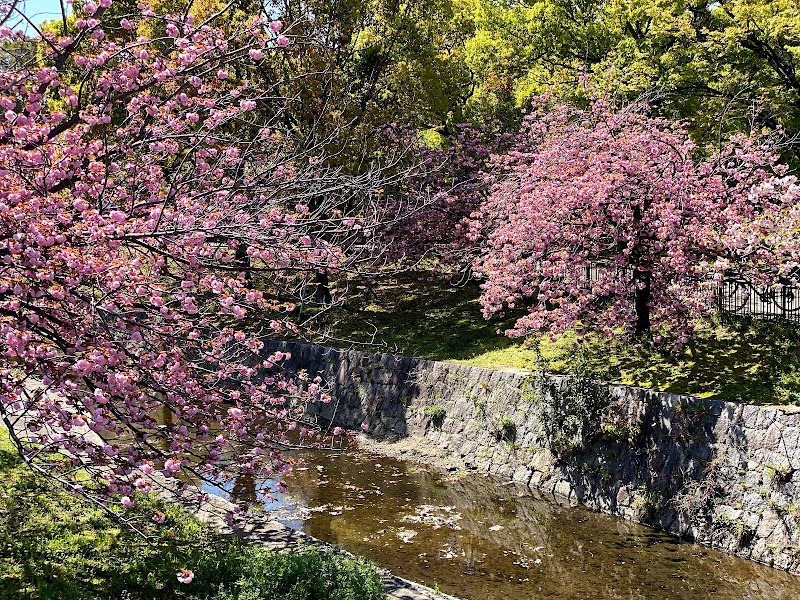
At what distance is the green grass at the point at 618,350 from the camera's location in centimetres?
1189

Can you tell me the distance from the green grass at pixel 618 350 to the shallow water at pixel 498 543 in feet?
8.36

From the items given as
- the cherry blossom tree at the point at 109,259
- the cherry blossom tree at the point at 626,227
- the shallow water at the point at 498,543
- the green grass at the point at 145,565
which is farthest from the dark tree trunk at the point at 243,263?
the cherry blossom tree at the point at 626,227

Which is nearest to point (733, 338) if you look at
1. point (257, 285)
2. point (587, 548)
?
point (587, 548)

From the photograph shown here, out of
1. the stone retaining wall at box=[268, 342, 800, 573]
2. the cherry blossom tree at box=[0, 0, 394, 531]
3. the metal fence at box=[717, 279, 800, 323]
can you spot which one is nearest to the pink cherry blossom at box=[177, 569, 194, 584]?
the cherry blossom tree at box=[0, 0, 394, 531]

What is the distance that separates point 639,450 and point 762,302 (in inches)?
174

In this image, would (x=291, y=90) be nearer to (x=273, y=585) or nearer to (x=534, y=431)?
(x=534, y=431)

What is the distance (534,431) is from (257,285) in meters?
13.7

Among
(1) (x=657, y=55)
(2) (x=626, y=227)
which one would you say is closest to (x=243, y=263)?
(2) (x=626, y=227)

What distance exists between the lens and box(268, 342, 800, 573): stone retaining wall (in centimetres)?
1023

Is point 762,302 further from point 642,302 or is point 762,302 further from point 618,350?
point 618,350

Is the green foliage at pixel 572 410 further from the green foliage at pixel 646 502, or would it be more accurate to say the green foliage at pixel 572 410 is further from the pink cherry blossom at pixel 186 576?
the pink cherry blossom at pixel 186 576

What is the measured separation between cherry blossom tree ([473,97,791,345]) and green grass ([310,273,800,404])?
550 millimetres

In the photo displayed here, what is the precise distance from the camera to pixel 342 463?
15.3 metres

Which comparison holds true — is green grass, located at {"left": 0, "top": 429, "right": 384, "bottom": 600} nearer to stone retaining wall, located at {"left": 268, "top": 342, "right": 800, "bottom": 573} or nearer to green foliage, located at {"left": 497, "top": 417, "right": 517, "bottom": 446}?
stone retaining wall, located at {"left": 268, "top": 342, "right": 800, "bottom": 573}
